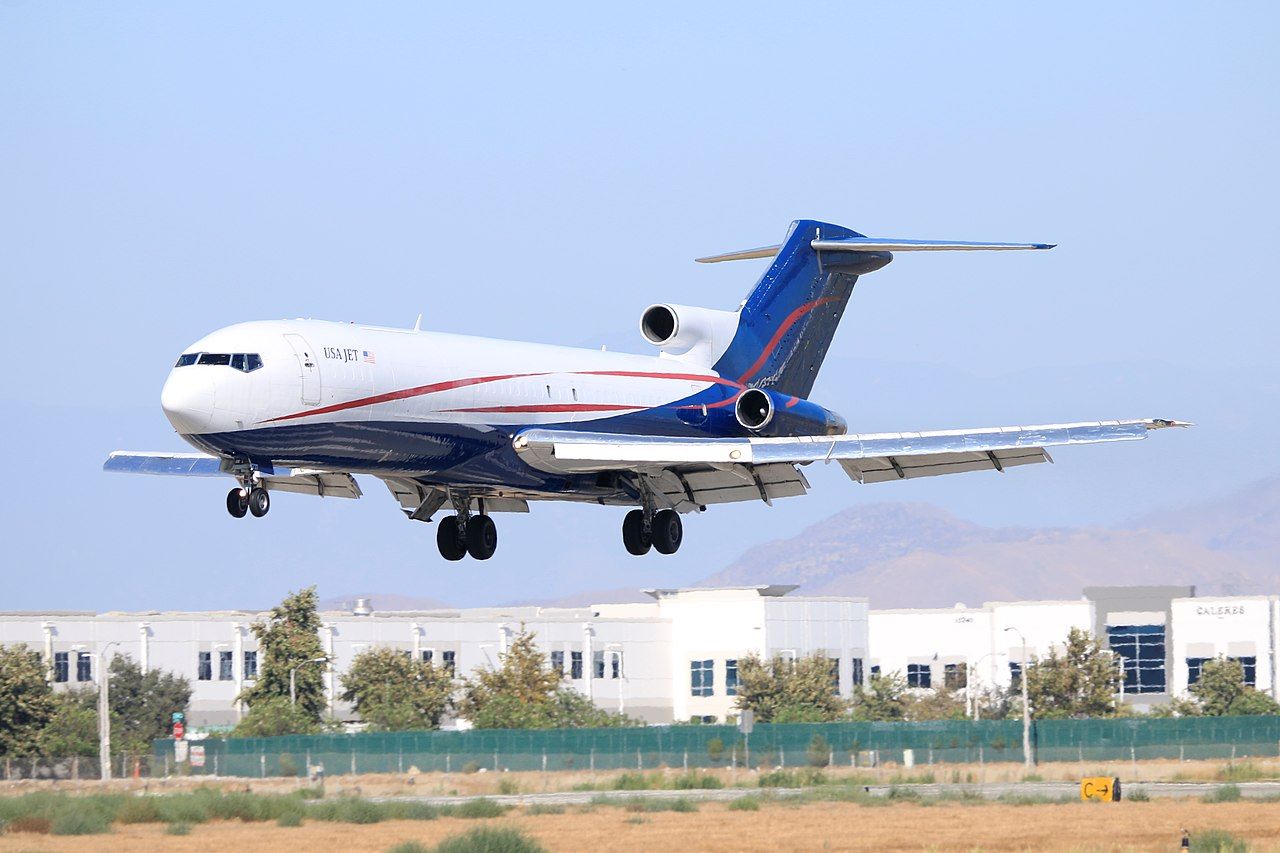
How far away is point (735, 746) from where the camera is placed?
74438 millimetres

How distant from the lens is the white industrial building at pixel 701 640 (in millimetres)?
100000

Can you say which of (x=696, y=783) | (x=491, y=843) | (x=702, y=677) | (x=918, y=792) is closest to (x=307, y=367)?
(x=491, y=843)

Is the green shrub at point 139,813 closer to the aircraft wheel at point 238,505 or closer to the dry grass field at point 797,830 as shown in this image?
the dry grass field at point 797,830

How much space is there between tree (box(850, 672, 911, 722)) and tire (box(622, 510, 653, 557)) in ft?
204

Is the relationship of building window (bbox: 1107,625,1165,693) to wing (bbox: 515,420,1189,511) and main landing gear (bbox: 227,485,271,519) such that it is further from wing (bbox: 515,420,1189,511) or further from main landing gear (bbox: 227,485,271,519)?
main landing gear (bbox: 227,485,271,519)

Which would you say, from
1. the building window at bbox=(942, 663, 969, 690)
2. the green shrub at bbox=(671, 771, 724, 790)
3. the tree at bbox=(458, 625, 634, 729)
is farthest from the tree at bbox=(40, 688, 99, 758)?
the building window at bbox=(942, 663, 969, 690)

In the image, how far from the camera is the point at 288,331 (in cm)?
3453

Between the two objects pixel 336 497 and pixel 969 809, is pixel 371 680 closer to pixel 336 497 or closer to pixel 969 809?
pixel 969 809

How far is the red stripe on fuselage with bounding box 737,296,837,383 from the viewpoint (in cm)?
4531

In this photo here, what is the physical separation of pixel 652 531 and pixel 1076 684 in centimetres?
5933

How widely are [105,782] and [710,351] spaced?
3957 centimetres

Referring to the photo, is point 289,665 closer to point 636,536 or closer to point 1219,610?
point 636,536

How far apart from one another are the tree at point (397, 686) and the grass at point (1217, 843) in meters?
48.9

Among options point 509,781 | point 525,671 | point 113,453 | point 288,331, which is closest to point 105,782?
point 509,781
